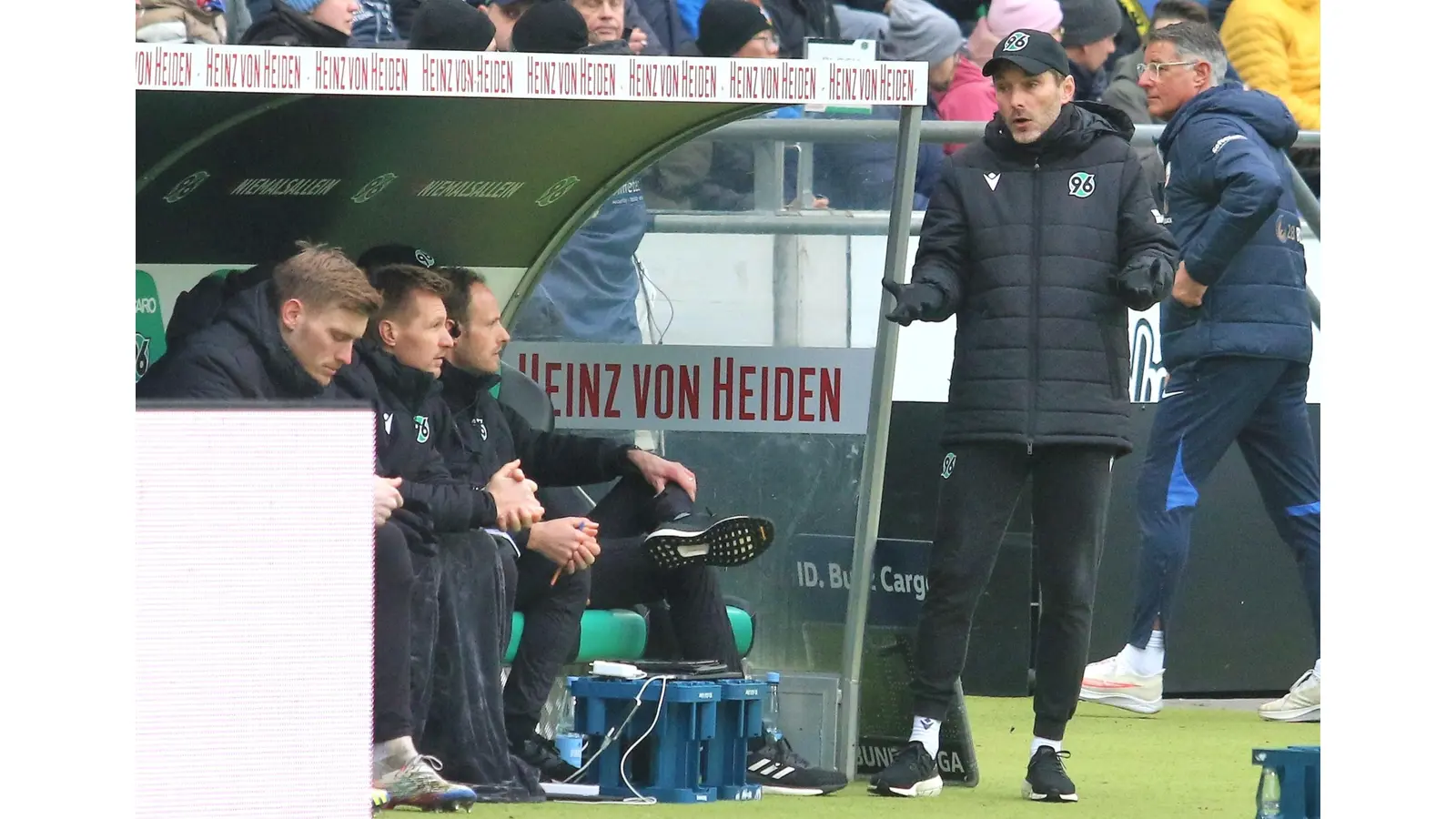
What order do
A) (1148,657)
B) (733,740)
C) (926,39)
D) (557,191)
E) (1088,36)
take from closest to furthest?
1. (733,740)
2. (557,191)
3. (1148,657)
4. (926,39)
5. (1088,36)

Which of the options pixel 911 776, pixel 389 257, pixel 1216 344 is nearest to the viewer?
pixel 911 776

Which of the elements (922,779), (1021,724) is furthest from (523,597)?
(1021,724)

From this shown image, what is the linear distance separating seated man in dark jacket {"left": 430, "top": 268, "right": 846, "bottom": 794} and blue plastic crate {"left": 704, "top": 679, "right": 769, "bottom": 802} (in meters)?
0.18

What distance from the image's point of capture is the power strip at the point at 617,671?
6.40m

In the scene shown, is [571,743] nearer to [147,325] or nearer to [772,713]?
[772,713]

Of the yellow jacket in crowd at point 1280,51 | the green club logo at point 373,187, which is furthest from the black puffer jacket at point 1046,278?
the yellow jacket in crowd at point 1280,51

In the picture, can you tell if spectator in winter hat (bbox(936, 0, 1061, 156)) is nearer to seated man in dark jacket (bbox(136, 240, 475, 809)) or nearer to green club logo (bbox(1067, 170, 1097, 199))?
green club logo (bbox(1067, 170, 1097, 199))

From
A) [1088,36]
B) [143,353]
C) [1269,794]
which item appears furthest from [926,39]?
[1269,794]

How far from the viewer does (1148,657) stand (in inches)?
331

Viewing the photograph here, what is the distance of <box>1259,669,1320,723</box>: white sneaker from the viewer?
8406 mm

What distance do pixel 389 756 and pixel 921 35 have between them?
5.47 meters
